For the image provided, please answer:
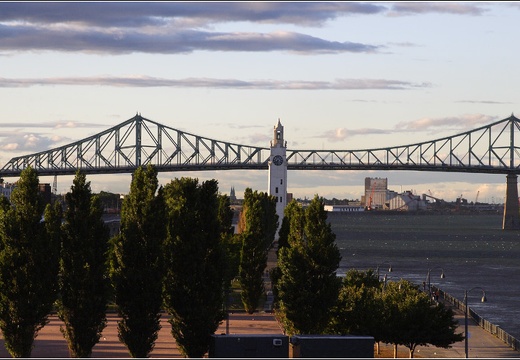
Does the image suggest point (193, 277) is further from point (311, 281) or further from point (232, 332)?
point (232, 332)

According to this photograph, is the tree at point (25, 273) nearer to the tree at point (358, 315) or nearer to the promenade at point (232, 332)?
the promenade at point (232, 332)

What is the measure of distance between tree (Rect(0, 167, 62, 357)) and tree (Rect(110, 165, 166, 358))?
3258 mm

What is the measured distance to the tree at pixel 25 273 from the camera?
5972cm

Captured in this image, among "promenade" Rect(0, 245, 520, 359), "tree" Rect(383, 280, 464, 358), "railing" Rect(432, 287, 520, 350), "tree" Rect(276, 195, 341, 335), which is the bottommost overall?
"promenade" Rect(0, 245, 520, 359)

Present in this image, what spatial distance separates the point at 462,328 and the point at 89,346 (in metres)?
31.7

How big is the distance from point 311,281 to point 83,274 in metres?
13.2

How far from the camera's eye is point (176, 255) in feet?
198

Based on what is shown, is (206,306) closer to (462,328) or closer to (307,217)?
(307,217)

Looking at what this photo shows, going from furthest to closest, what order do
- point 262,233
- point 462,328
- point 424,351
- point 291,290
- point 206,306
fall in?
point 262,233 < point 462,328 < point 424,351 < point 291,290 < point 206,306

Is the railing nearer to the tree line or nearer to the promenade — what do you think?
the promenade

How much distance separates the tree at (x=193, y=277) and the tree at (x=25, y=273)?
5.77 meters

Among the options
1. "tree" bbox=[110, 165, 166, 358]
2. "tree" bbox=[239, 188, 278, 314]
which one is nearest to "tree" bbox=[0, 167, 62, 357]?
"tree" bbox=[110, 165, 166, 358]

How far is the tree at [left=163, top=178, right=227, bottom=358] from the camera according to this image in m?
60.0

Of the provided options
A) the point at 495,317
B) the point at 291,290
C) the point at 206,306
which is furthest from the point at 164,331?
the point at 495,317
